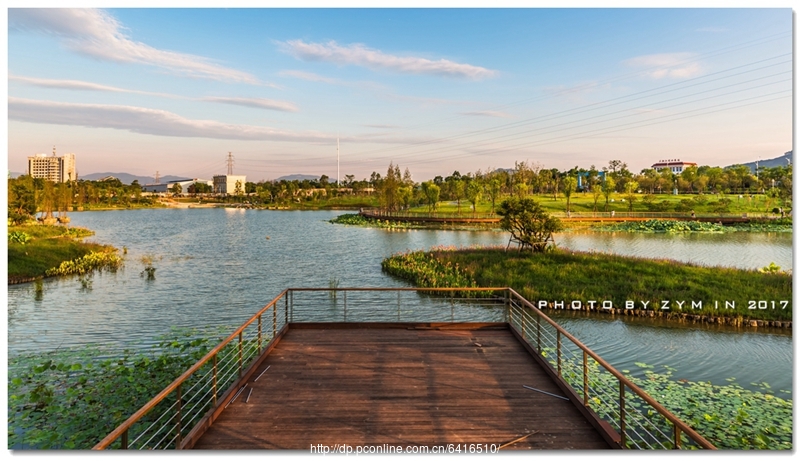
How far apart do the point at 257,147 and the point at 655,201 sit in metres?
61.8

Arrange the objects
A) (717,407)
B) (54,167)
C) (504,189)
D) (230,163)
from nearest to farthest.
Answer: (717,407), (54,167), (504,189), (230,163)

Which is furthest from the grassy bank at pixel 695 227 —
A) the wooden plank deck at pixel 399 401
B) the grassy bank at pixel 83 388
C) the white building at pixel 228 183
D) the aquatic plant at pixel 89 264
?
the white building at pixel 228 183

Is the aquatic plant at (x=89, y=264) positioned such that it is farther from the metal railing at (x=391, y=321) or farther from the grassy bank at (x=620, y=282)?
the grassy bank at (x=620, y=282)

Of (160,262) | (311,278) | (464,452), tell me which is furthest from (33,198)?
(464,452)

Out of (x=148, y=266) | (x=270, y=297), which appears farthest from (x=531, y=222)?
(x=148, y=266)

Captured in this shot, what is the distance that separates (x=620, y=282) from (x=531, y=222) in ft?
21.4

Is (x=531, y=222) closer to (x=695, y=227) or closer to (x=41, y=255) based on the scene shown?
(x=41, y=255)

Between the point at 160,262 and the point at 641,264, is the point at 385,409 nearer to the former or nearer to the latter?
the point at 641,264

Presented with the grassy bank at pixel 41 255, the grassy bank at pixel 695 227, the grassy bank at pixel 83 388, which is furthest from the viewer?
the grassy bank at pixel 695 227

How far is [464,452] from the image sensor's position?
4.95m

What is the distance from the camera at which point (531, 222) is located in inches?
925

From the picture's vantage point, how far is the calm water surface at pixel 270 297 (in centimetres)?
1152

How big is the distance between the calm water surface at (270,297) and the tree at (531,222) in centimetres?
717

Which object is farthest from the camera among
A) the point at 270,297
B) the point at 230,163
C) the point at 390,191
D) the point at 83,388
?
the point at 230,163
